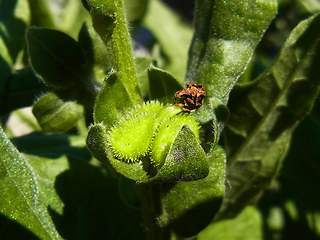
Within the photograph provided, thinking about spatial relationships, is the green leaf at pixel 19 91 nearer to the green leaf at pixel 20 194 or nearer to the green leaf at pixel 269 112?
the green leaf at pixel 20 194

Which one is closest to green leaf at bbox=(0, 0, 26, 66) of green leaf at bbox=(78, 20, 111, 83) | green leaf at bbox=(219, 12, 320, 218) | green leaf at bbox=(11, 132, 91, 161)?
green leaf at bbox=(11, 132, 91, 161)

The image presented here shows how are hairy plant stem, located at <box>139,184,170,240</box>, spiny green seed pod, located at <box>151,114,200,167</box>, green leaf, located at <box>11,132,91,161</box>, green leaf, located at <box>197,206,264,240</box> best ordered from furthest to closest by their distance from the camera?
green leaf, located at <box>197,206,264,240</box>
green leaf, located at <box>11,132,91,161</box>
hairy plant stem, located at <box>139,184,170,240</box>
spiny green seed pod, located at <box>151,114,200,167</box>

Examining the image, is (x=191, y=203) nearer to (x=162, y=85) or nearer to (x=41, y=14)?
(x=162, y=85)

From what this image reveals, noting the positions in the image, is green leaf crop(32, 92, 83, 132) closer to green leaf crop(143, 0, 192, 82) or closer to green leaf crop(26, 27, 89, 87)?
green leaf crop(26, 27, 89, 87)

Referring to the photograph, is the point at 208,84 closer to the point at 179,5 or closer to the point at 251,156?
the point at 251,156

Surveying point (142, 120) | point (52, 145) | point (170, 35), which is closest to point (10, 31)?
point (52, 145)

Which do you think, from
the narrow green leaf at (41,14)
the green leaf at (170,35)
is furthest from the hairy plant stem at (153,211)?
the green leaf at (170,35)

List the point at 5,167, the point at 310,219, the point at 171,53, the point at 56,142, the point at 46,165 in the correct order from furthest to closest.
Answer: the point at 171,53, the point at 310,219, the point at 56,142, the point at 46,165, the point at 5,167

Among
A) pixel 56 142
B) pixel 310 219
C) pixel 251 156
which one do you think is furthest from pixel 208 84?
pixel 310 219
